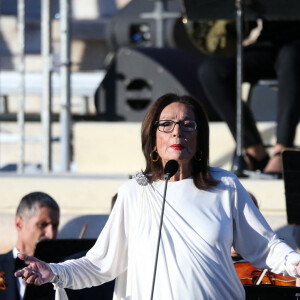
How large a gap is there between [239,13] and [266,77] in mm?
640

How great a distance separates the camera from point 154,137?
3.46 metres

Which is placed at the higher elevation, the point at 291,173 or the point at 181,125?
the point at 181,125

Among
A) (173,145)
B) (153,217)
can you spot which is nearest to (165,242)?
(153,217)

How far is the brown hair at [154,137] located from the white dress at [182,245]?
0.05m

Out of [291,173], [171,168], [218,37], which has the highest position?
[218,37]

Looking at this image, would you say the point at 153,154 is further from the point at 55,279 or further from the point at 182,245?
the point at 55,279

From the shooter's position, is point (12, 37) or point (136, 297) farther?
point (12, 37)

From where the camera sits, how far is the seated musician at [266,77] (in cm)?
571

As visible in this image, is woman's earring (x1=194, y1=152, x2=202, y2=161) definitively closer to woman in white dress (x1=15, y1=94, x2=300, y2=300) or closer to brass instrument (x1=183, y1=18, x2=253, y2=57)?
woman in white dress (x1=15, y1=94, x2=300, y2=300)

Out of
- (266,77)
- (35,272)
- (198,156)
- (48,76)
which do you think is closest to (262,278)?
(198,156)

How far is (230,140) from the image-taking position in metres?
6.79

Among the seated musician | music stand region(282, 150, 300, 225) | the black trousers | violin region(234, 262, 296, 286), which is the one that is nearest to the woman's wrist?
violin region(234, 262, 296, 286)

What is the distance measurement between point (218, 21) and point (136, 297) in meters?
3.26

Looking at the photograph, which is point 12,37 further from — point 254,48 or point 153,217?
point 153,217
